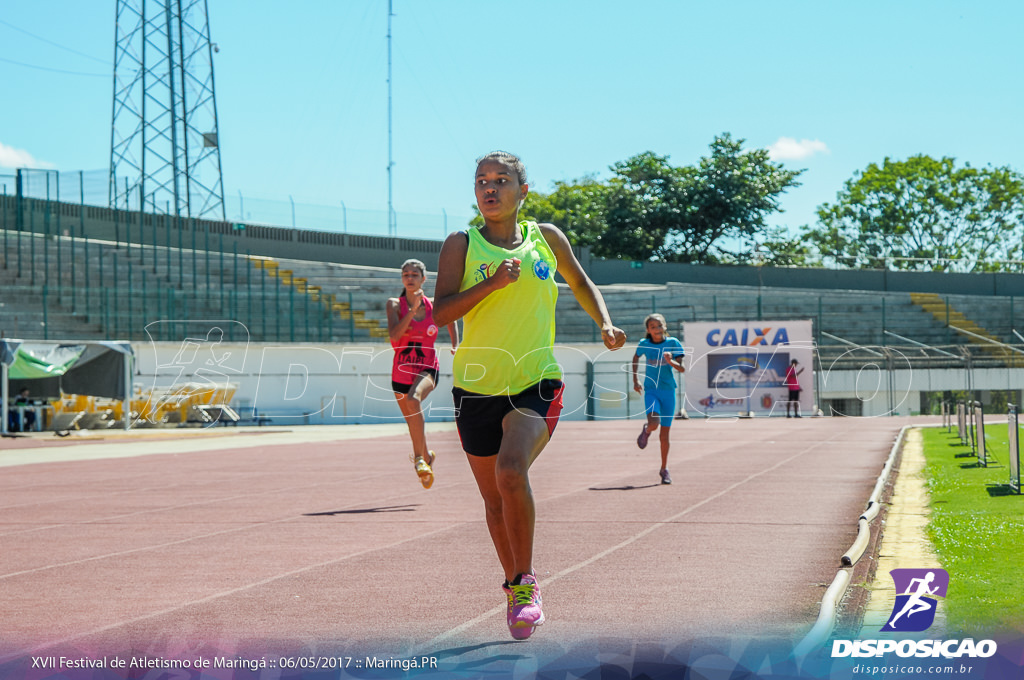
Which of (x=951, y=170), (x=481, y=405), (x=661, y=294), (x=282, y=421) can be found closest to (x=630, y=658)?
(x=481, y=405)

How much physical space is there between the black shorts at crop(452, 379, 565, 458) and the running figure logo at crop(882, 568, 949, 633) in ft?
5.47

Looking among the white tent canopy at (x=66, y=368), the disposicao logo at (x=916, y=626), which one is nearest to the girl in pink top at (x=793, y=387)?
the white tent canopy at (x=66, y=368)

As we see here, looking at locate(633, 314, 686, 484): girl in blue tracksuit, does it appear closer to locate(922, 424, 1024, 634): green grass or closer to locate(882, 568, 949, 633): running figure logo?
locate(922, 424, 1024, 634): green grass

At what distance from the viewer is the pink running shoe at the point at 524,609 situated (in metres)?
4.60

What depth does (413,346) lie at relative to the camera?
1085cm

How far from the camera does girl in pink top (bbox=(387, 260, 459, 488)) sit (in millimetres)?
10594

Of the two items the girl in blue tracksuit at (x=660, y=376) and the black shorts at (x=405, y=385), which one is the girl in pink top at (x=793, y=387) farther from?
the black shorts at (x=405, y=385)

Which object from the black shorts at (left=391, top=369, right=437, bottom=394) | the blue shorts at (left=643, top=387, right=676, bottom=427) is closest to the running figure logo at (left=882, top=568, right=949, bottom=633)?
the black shorts at (left=391, top=369, right=437, bottom=394)

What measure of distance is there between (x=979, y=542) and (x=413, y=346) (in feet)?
17.8

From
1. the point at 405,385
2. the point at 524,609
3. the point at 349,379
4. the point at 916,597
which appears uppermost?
the point at 405,385

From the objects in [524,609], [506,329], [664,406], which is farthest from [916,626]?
[664,406]

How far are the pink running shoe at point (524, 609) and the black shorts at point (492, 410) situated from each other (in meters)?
0.60

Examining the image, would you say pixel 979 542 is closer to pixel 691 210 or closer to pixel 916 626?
pixel 916 626

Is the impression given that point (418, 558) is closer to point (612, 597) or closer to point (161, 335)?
point (612, 597)
